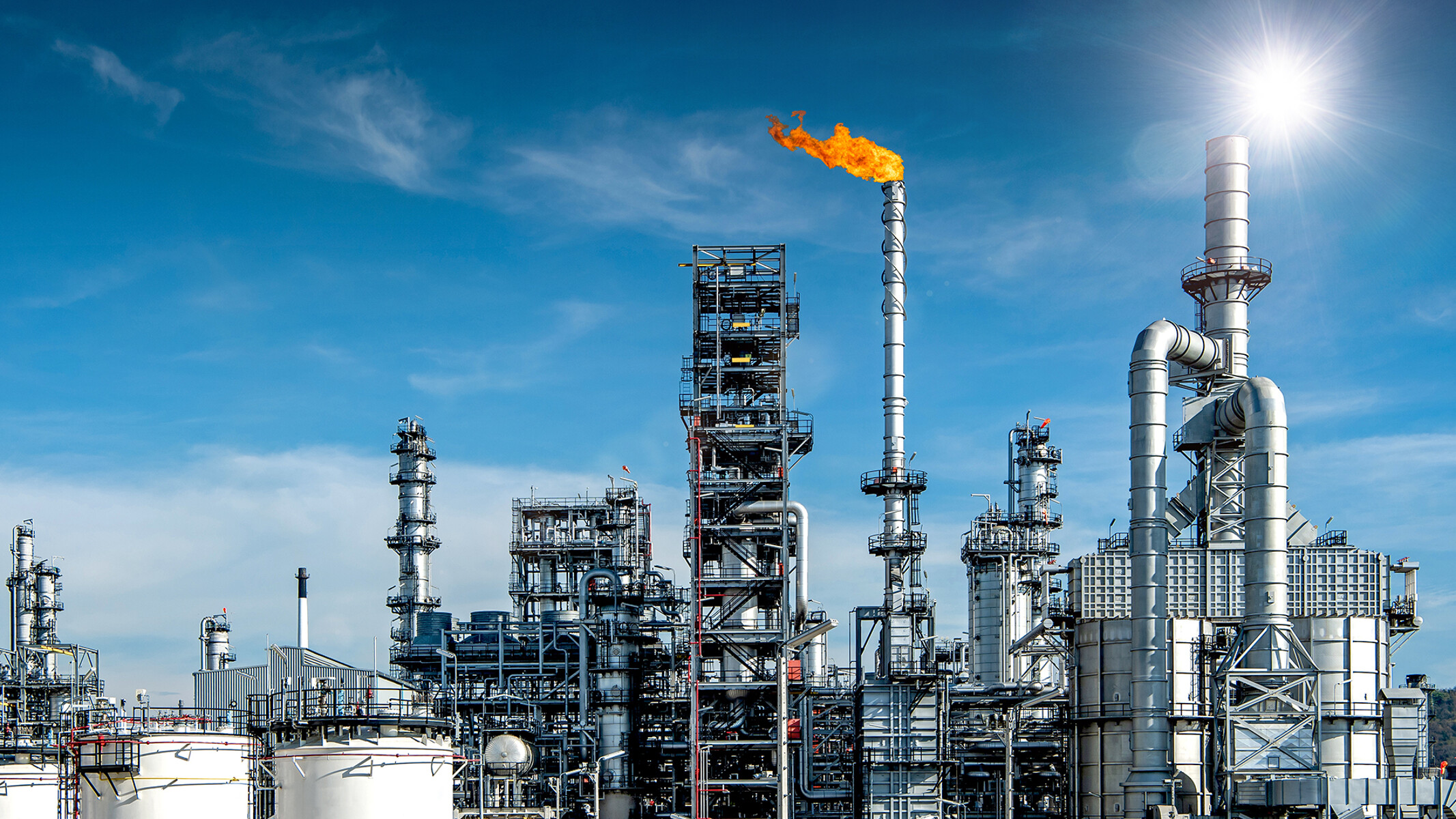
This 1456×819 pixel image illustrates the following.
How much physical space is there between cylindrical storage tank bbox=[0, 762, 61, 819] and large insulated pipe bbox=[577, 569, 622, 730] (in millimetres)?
25322

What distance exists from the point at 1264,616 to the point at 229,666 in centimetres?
5371

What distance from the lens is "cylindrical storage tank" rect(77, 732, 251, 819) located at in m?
33.8

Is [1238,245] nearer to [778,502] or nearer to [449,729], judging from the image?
[778,502]

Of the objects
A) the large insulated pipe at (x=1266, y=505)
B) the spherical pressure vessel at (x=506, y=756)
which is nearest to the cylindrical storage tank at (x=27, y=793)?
the spherical pressure vessel at (x=506, y=756)

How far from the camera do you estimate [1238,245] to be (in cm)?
5759

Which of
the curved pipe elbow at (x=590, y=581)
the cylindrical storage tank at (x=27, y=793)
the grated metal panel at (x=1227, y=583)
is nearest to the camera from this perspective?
the cylindrical storage tank at (x=27, y=793)

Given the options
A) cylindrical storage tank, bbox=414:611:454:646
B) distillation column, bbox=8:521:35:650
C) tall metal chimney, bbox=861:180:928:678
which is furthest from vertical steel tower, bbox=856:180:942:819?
distillation column, bbox=8:521:35:650

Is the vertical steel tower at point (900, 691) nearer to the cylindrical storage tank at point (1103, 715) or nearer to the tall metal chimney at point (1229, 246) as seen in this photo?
the cylindrical storage tank at point (1103, 715)

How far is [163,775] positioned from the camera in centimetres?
3403

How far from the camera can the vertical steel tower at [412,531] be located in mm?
80125

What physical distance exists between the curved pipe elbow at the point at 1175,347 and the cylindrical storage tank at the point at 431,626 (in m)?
38.3

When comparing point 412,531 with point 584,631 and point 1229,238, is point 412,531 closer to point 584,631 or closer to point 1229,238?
point 584,631

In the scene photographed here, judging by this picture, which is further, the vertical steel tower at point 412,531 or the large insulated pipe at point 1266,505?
the vertical steel tower at point 412,531

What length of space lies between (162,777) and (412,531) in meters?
46.5
